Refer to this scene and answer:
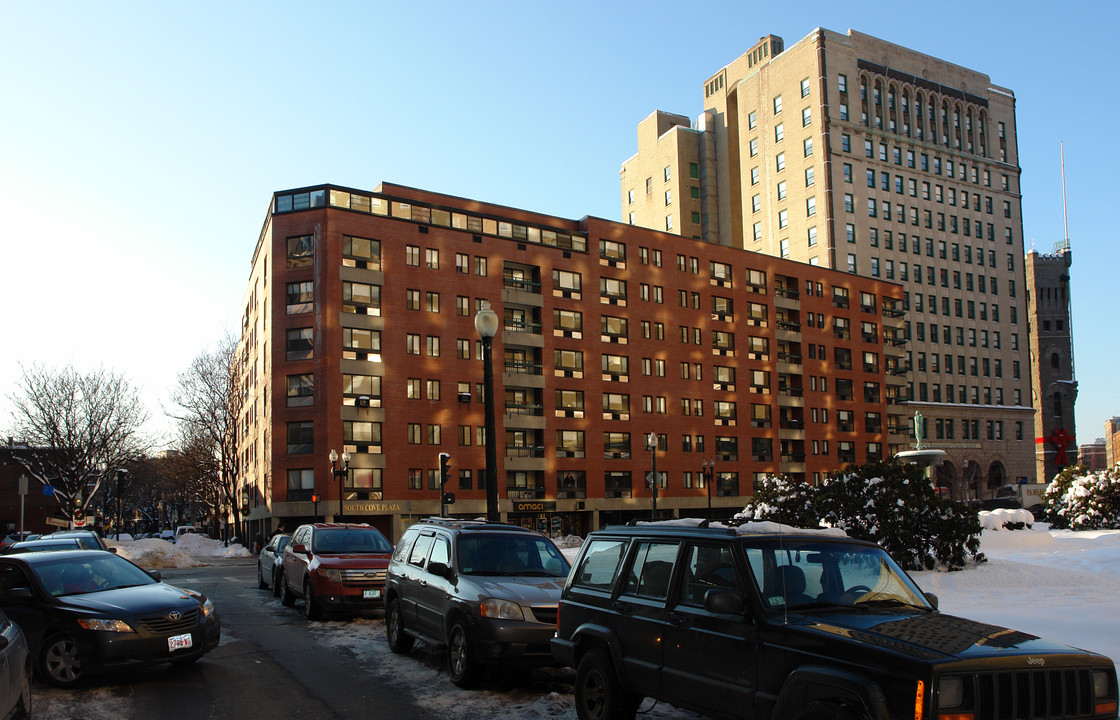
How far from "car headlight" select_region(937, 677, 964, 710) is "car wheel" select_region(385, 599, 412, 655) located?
28.9 feet

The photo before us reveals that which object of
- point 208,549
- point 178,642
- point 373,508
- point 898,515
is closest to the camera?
point 178,642

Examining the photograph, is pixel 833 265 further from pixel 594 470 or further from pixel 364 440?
pixel 364 440

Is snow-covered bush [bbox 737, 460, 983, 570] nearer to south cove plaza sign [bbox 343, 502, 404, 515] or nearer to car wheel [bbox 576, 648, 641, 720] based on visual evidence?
car wheel [bbox 576, 648, 641, 720]

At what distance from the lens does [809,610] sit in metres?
6.52

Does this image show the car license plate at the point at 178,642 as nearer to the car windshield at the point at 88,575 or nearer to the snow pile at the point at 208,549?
the car windshield at the point at 88,575

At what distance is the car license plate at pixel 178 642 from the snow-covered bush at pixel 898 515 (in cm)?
1339

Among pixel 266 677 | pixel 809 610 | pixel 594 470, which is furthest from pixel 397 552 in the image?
pixel 594 470

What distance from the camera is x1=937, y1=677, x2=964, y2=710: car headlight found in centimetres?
523

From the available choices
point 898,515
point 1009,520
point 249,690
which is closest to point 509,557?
point 249,690

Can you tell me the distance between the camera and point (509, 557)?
12031 millimetres

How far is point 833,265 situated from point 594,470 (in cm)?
3729

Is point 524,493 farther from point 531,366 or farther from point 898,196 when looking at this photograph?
point 898,196

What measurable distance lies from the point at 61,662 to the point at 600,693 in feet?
21.9

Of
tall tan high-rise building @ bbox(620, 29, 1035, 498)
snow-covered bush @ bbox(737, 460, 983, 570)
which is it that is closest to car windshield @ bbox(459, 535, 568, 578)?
snow-covered bush @ bbox(737, 460, 983, 570)
